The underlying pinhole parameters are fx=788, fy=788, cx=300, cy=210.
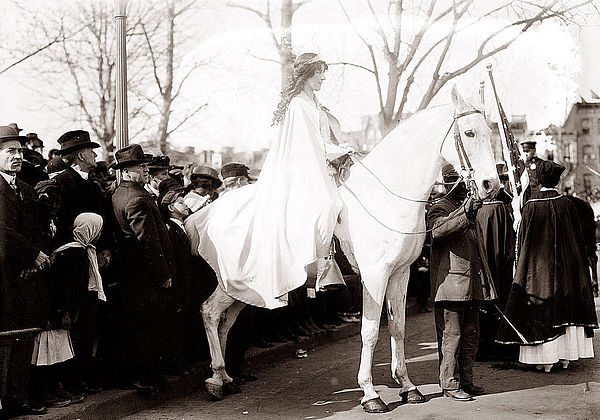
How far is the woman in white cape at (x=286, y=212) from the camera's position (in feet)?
23.1

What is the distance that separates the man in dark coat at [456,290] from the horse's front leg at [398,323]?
300mm

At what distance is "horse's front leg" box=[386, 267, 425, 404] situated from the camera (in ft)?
24.6

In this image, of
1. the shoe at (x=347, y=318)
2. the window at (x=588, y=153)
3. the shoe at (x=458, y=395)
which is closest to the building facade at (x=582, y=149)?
the window at (x=588, y=153)

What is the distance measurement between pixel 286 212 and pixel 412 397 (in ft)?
6.89

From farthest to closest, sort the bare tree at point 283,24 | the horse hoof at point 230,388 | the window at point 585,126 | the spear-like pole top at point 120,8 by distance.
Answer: the window at point 585,126 < the bare tree at point 283,24 < the spear-like pole top at point 120,8 < the horse hoof at point 230,388

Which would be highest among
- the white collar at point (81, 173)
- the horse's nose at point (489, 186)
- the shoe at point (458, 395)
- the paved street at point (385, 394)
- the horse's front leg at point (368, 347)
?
the white collar at point (81, 173)

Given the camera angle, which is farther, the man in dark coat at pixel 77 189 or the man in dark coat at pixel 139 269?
the man in dark coat at pixel 139 269

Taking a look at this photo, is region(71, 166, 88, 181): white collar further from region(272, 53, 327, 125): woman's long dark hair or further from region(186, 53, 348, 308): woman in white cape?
region(272, 53, 327, 125): woman's long dark hair

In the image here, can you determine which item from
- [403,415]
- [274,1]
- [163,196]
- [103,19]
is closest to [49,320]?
[163,196]

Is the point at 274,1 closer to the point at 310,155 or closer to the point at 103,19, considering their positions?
the point at 103,19

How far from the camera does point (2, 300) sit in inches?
234

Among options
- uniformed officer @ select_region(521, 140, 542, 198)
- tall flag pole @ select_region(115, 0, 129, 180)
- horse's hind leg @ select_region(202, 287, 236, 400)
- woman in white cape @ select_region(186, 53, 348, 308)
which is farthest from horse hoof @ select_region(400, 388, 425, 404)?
tall flag pole @ select_region(115, 0, 129, 180)

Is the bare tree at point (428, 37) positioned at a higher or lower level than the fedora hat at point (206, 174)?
higher

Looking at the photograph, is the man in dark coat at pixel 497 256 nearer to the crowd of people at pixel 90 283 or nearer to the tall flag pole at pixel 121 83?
the crowd of people at pixel 90 283
